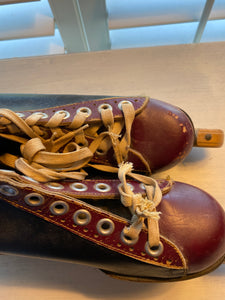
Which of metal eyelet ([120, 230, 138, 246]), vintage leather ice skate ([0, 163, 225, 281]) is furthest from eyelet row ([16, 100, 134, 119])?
metal eyelet ([120, 230, 138, 246])

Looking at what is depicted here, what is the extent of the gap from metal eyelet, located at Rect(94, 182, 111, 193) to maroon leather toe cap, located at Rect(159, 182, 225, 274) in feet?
0.32

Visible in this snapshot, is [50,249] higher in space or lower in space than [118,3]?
lower

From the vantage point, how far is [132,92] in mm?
751

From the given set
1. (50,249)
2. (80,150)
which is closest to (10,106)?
(80,150)

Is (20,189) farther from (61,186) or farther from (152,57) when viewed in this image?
(152,57)

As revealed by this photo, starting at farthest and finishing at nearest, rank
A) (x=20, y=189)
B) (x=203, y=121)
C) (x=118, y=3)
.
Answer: (x=118, y=3), (x=203, y=121), (x=20, y=189)

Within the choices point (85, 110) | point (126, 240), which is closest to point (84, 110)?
point (85, 110)

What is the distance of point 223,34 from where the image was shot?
2.85ft

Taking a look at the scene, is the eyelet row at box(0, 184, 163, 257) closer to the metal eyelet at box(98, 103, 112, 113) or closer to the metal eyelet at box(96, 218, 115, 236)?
the metal eyelet at box(96, 218, 115, 236)

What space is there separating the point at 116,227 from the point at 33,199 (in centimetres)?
14

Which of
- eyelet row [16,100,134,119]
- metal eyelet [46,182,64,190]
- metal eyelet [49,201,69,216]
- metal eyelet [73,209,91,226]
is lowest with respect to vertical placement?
metal eyelet [73,209,91,226]

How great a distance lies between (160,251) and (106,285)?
182 mm

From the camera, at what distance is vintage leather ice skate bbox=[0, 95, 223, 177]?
1.77 feet

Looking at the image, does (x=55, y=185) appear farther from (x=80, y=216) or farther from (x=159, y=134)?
(x=159, y=134)
